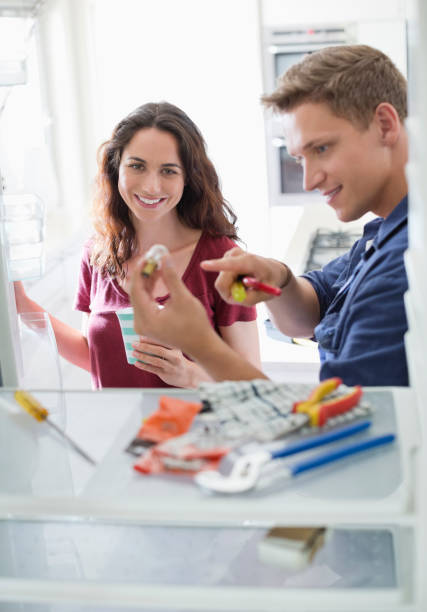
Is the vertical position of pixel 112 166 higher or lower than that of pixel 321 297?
higher

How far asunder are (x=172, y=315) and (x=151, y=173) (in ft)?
2.54

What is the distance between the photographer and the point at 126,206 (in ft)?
5.80

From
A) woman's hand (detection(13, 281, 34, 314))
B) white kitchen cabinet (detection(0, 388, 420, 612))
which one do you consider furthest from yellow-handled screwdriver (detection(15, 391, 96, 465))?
woman's hand (detection(13, 281, 34, 314))

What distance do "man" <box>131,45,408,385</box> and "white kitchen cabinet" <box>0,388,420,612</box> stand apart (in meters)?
0.13

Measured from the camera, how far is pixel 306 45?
304cm

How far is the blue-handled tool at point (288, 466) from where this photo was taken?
680mm

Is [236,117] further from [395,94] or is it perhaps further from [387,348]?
[387,348]

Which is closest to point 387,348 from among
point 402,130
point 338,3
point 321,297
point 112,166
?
point 402,130

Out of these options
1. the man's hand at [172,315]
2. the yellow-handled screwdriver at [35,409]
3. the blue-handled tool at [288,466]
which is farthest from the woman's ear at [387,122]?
the yellow-handled screwdriver at [35,409]

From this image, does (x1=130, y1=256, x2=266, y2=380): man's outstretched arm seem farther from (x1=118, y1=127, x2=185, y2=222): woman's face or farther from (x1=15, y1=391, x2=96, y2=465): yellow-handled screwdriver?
(x1=118, y1=127, x2=185, y2=222): woman's face

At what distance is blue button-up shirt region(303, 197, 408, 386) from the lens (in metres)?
0.95

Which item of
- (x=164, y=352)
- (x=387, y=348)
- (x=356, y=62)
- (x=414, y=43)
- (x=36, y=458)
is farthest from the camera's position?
(x=164, y=352)

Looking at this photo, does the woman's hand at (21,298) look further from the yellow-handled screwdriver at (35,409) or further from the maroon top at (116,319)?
the yellow-handled screwdriver at (35,409)

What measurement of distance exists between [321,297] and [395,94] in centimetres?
43
